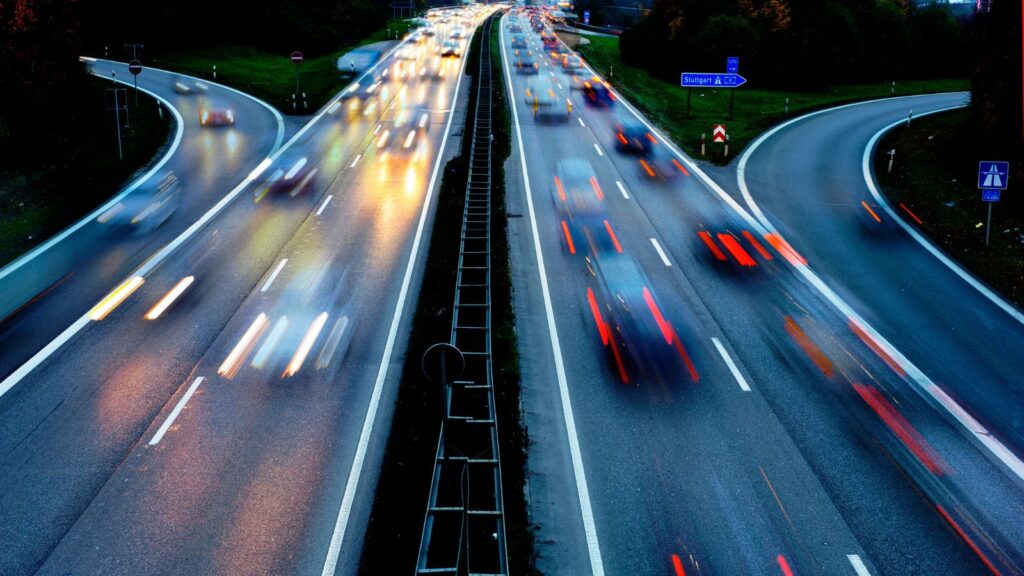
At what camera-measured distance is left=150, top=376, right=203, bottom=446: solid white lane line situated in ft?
37.4

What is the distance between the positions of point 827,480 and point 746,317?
233 inches

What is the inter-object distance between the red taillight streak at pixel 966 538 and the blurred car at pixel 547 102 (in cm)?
3180

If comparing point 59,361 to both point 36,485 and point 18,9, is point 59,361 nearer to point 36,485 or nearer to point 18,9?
point 36,485

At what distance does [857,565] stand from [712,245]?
12.8 m

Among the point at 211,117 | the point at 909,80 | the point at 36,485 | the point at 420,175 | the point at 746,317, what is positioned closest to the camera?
the point at 36,485

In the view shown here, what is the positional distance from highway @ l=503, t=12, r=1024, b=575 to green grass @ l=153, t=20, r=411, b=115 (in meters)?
28.8

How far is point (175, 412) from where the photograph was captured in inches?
476

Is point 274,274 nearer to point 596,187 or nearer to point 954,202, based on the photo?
point 596,187

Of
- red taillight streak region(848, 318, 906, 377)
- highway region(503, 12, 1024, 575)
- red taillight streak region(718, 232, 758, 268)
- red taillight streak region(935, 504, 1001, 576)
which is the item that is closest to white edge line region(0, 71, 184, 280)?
highway region(503, 12, 1024, 575)

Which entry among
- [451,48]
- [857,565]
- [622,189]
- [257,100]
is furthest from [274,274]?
[451,48]

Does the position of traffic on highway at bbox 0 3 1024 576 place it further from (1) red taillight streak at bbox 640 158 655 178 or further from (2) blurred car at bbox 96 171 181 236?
(1) red taillight streak at bbox 640 158 655 178

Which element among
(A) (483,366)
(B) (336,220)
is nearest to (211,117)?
(B) (336,220)

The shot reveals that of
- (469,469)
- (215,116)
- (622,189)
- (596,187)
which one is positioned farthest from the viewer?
(215,116)

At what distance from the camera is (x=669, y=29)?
56.2m
